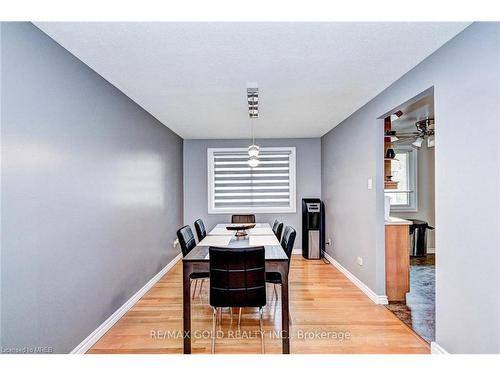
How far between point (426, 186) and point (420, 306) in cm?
326

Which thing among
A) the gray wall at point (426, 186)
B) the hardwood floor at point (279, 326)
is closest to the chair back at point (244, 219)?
the hardwood floor at point (279, 326)

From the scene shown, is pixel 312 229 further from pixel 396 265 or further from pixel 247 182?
pixel 396 265

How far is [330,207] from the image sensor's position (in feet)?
16.7

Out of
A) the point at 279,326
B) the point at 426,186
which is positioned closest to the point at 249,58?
the point at 279,326

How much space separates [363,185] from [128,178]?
290 centimetres

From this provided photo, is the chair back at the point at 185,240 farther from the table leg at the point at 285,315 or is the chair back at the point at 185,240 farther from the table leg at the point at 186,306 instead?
the table leg at the point at 285,315

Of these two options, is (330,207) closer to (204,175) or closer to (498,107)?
(204,175)

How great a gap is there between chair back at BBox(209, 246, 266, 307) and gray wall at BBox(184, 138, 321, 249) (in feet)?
12.1

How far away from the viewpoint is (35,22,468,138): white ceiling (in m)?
1.80

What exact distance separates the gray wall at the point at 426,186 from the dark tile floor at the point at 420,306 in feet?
4.82

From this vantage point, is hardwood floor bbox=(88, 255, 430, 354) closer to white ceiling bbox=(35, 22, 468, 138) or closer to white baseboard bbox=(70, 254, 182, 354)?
white baseboard bbox=(70, 254, 182, 354)

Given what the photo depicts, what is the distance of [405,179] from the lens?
5.63 metres
